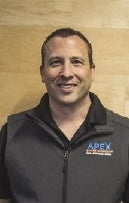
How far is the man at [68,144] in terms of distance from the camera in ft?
3.84

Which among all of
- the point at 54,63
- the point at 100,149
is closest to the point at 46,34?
the point at 54,63

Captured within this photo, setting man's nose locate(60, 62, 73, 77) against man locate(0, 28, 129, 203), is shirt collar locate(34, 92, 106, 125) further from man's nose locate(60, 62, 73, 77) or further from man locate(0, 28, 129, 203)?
man's nose locate(60, 62, 73, 77)

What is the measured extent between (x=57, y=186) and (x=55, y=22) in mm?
676

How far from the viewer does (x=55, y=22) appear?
4.86 ft

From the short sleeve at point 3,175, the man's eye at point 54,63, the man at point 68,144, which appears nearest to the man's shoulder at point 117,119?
the man at point 68,144

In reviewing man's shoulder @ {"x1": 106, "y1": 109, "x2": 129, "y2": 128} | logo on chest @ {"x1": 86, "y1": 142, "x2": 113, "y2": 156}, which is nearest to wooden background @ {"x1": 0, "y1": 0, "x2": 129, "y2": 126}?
man's shoulder @ {"x1": 106, "y1": 109, "x2": 129, "y2": 128}

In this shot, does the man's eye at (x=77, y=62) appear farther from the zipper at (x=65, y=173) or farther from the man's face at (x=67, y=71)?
the zipper at (x=65, y=173)

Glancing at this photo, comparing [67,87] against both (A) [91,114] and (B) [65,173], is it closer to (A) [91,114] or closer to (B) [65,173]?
(A) [91,114]

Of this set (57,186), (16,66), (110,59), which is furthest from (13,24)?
(57,186)

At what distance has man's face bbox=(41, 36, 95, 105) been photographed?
3.92 feet

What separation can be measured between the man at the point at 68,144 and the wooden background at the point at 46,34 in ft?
0.69

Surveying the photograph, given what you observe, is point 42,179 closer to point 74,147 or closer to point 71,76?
point 74,147

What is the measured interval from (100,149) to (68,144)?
0.11m

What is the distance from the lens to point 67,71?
3.89 feet
